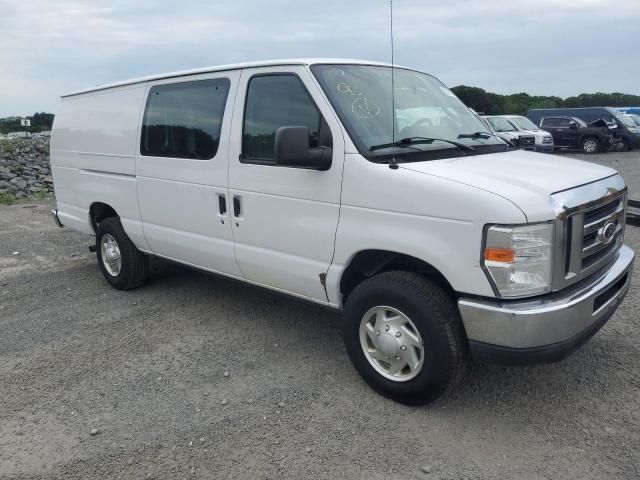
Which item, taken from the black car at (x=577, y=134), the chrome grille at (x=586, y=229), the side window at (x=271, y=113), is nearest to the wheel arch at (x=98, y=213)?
the side window at (x=271, y=113)

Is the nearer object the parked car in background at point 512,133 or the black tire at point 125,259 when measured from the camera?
the black tire at point 125,259

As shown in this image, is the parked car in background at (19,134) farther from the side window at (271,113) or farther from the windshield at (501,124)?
the side window at (271,113)

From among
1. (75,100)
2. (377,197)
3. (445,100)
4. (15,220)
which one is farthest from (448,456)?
(15,220)

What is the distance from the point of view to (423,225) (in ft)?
10.4

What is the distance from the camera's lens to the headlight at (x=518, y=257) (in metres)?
2.87

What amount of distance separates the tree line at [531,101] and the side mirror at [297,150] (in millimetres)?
30852

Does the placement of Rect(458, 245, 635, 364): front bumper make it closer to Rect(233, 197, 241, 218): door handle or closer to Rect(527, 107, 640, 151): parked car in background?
Rect(233, 197, 241, 218): door handle

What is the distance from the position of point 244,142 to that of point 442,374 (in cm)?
222

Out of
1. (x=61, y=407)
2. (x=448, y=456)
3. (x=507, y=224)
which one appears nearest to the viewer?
(x=507, y=224)

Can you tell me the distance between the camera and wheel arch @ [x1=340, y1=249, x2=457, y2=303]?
3396 millimetres

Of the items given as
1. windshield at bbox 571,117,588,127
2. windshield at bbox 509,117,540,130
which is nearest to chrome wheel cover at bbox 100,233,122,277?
windshield at bbox 509,117,540,130

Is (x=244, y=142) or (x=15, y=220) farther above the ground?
(x=244, y=142)

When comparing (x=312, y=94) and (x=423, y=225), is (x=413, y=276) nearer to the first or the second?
(x=423, y=225)

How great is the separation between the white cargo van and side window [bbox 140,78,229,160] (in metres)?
0.02
